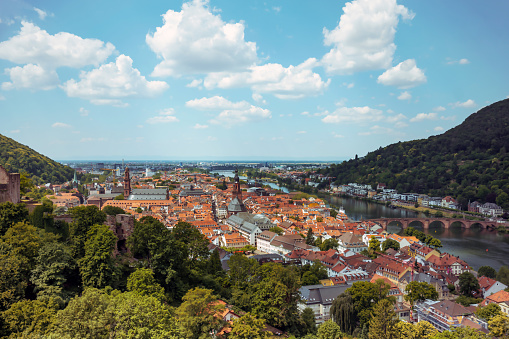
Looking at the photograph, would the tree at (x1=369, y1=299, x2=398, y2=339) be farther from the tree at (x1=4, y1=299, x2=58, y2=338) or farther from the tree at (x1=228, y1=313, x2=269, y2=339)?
the tree at (x1=4, y1=299, x2=58, y2=338)

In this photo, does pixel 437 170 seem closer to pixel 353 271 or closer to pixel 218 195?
pixel 218 195

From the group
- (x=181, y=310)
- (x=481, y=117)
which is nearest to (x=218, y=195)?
(x=181, y=310)

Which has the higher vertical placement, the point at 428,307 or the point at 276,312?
the point at 276,312

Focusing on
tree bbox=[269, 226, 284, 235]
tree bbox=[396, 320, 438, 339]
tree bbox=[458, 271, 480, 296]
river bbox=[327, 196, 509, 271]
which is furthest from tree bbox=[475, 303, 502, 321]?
tree bbox=[269, 226, 284, 235]

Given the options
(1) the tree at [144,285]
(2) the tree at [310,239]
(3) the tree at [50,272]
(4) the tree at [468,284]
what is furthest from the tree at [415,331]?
(2) the tree at [310,239]

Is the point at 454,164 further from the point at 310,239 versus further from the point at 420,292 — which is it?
the point at 420,292

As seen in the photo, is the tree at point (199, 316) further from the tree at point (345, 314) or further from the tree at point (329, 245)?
the tree at point (329, 245)
